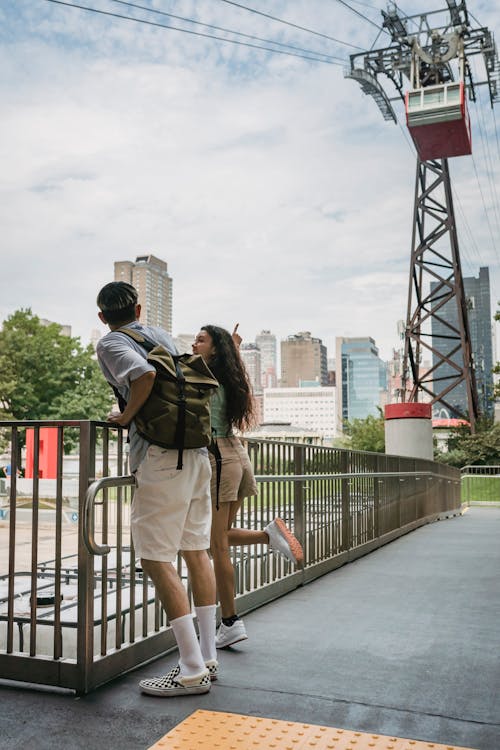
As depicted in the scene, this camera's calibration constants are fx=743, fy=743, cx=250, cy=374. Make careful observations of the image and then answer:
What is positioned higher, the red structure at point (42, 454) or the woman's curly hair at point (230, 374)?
the woman's curly hair at point (230, 374)

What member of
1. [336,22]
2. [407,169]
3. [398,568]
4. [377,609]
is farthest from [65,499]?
[407,169]

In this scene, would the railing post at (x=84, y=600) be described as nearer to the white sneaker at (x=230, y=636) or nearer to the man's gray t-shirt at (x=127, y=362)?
the man's gray t-shirt at (x=127, y=362)

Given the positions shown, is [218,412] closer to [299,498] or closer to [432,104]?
[299,498]

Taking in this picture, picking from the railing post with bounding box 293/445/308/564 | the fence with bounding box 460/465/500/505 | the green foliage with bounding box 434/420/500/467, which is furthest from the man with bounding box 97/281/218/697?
the green foliage with bounding box 434/420/500/467

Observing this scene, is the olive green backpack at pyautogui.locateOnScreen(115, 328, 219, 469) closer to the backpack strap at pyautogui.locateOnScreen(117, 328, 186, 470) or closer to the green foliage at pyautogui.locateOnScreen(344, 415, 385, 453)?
the backpack strap at pyautogui.locateOnScreen(117, 328, 186, 470)

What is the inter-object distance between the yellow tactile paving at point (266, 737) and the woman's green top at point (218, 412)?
1.51m

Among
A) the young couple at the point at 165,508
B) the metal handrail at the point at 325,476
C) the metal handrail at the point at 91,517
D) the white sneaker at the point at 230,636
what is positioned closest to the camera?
the metal handrail at the point at 91,517

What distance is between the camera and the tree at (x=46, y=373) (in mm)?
54062

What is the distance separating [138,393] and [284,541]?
5.03 feet

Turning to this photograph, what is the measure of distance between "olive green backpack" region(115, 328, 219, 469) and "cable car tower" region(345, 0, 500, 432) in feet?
102

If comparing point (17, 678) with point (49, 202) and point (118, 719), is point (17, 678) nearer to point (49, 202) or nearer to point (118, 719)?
point (118, 719)

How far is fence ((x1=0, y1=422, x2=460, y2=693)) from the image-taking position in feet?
10.4

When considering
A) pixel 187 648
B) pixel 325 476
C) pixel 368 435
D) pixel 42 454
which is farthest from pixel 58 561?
pixel 368 435

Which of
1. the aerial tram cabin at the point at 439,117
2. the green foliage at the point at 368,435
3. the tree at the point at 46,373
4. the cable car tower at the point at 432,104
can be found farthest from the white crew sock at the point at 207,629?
the tree at the point at 46,373
